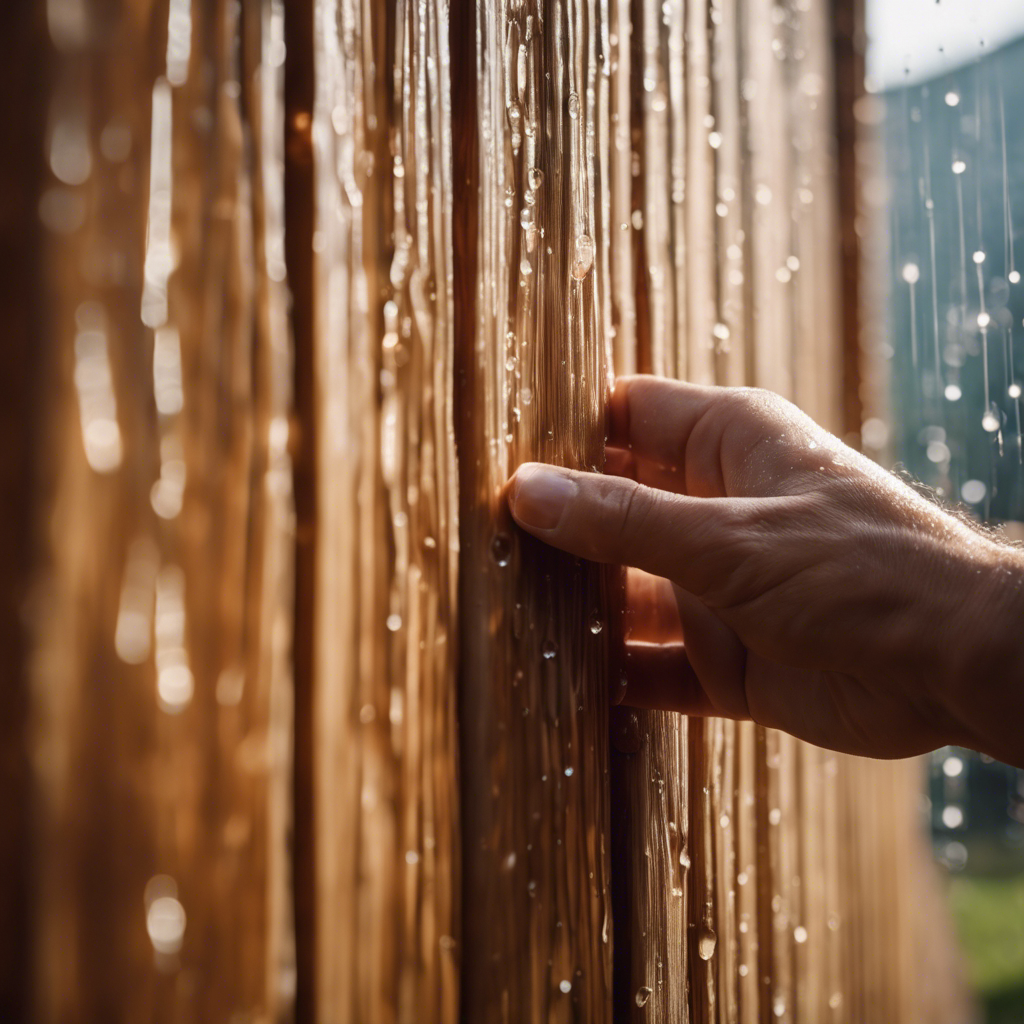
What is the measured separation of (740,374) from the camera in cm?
76

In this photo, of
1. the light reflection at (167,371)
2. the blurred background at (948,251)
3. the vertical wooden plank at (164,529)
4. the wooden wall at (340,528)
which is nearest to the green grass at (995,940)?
the blurred background at (948,251)

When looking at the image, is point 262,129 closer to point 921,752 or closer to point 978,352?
point 921,752

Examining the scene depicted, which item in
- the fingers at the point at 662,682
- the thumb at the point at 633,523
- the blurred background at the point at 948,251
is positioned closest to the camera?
the thumb at the point at 633,523

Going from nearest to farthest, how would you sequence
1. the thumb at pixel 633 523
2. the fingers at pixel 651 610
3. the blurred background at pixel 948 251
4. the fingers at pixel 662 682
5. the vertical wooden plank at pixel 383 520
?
the vertical wooden plank at pixel 383 520 → the thumb at pixel 633 523 → the fingers at pixel 662 682 → the fingers at pixel 651 610 → the blurred background at pixel 948 251

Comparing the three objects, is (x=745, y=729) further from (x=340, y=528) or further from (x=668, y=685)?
(x=340, y=528)

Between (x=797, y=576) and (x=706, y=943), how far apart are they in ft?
1.09

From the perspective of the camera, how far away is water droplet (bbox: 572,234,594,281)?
0.53 meters

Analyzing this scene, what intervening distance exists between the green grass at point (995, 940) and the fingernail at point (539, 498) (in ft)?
3.41

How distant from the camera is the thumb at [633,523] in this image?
461 millimetres

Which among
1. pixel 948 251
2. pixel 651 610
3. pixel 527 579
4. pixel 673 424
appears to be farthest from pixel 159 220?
pixel 948 251

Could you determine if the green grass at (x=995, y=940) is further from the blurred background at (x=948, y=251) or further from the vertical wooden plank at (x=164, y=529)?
the vertical wooden plank at (x=164, y=529)

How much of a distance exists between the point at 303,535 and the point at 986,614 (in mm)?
538

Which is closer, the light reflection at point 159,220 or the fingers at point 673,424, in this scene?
the light reflection at point 159,220

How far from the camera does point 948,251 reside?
102 cm
